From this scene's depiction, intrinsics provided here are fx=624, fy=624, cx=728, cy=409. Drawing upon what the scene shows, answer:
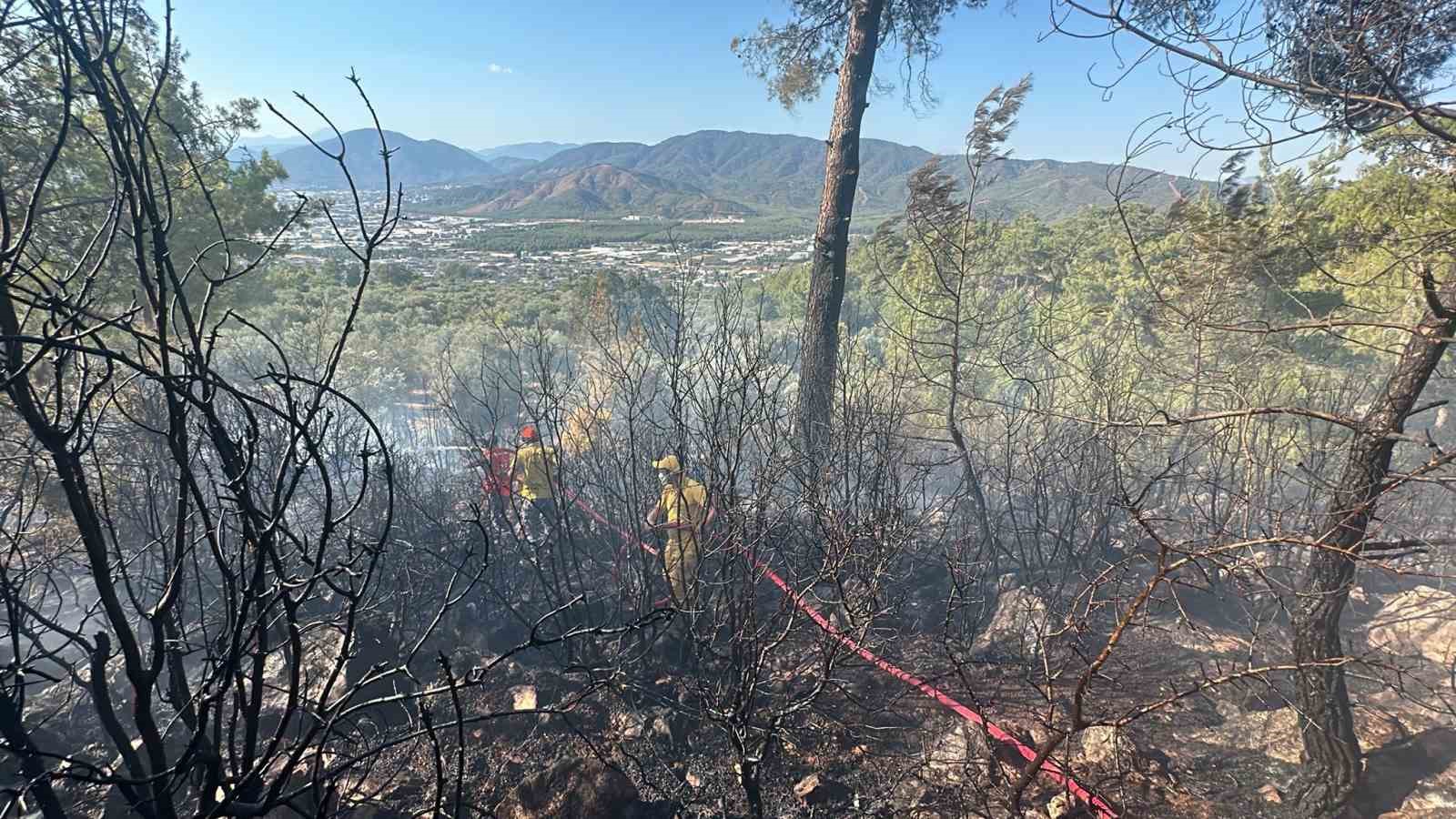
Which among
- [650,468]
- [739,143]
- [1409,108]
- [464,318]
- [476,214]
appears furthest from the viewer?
[739,143]

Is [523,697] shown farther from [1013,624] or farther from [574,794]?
[1013,624]

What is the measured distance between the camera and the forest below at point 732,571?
4.90 ft

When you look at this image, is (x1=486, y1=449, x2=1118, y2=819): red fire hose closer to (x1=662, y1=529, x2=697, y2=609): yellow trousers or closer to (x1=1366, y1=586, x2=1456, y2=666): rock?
(x1=662, y1=529, x2=697, y2=609): yellow trousers

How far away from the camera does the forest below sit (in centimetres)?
149

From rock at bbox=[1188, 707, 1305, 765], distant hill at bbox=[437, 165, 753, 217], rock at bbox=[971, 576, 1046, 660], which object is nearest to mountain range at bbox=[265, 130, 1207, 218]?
distant hill at bbox=[437, 165, 753, 217]

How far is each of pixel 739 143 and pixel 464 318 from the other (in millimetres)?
83875

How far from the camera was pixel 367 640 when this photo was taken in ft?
14.8

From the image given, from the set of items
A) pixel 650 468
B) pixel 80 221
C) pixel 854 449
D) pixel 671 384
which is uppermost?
pixel 80 221

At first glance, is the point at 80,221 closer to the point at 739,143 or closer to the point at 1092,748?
the point at 1092,748

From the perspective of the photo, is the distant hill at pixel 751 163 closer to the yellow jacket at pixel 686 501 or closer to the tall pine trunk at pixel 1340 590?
the yellow jacket at pixel 686 501

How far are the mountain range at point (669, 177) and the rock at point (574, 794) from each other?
3046 centimetres

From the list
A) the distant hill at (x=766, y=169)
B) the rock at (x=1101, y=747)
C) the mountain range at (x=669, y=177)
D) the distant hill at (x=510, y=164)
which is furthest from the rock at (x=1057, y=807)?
the distant hill at (x=510, y=164)

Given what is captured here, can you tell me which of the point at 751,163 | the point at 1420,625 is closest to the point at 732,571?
the point at 1420,625

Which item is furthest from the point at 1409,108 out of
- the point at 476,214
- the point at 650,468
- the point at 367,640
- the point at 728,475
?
the point at 476,214
